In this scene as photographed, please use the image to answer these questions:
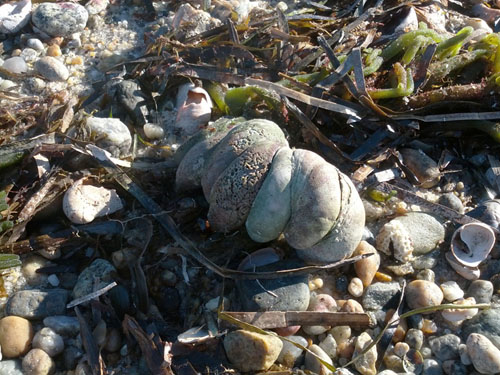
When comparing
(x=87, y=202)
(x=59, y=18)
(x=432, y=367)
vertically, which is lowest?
(x=432, y=367)

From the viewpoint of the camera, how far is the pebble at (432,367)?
8.37 feet

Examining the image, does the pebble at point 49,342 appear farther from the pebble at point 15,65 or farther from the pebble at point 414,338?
the pebble at point 15,65

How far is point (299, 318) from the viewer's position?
102 inches

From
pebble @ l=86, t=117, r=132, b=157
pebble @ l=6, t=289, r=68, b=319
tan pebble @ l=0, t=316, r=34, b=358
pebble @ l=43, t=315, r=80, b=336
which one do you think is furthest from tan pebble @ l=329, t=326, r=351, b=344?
pebble @ l=86, t=117, r=132, b=157

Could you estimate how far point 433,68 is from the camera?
366 cm

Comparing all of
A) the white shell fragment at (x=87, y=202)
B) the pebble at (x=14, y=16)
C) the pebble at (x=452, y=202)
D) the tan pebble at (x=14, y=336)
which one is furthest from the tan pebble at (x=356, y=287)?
the pebble at (x=14, y=16)


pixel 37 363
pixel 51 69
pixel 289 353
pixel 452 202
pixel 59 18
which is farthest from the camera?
pixel 59 18

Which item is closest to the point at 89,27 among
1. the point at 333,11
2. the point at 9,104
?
the point at 9,104

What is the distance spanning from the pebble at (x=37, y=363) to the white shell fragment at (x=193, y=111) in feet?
5.84

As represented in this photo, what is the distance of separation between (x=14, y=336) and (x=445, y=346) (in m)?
2.34

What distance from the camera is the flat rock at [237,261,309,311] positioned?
102 inches

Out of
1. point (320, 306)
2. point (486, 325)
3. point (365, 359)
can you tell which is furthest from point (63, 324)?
point (486, 325)

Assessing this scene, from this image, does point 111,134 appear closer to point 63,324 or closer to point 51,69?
point 51,69

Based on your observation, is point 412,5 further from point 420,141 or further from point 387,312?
point 387,312
